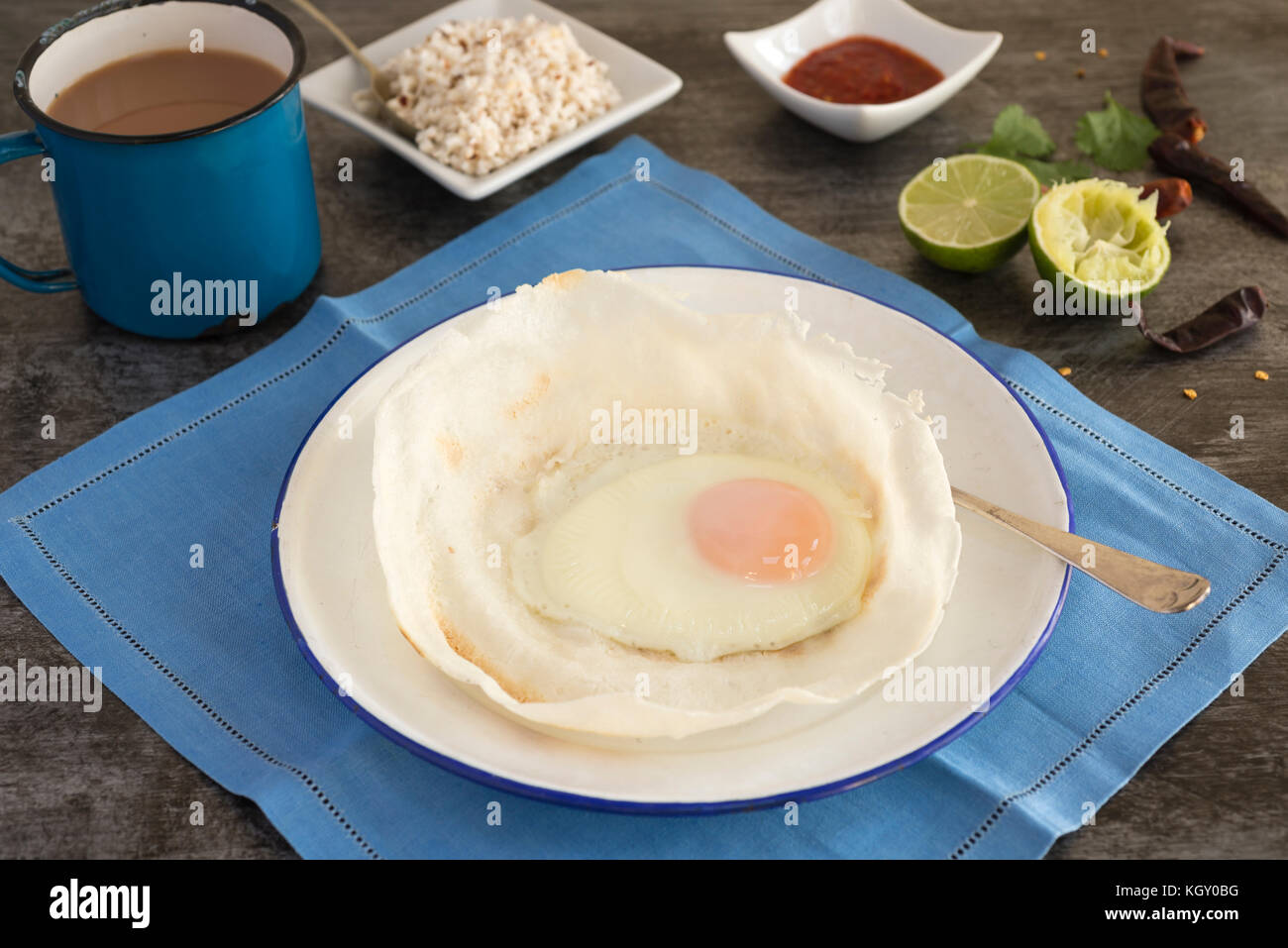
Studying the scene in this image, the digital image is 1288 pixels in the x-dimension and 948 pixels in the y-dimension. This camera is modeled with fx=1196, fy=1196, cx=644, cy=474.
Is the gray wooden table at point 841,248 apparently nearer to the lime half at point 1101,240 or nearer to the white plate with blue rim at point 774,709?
the lime half at point 1101,240

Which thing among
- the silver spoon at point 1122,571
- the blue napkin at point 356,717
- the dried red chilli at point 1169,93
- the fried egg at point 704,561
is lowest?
the blue napkin at point 356,717

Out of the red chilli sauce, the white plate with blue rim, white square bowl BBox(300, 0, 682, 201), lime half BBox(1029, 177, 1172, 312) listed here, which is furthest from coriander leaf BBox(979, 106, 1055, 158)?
the white plate with blue rim

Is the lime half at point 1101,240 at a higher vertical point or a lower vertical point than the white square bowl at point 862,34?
lower

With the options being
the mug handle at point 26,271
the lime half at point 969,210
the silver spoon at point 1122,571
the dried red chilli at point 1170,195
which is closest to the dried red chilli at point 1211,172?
the dried red chilli at point 1170,195

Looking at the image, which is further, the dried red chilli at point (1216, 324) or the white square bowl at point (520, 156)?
the white square bowl at point (520, 156)

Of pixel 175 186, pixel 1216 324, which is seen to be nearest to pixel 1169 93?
pixel 1216 324

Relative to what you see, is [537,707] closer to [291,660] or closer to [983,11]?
[291,660]
